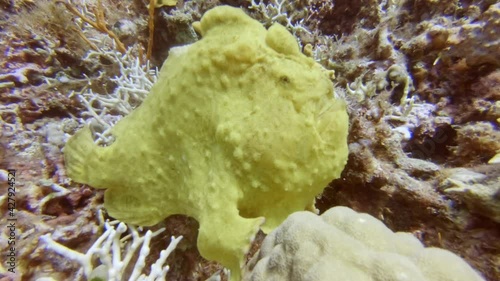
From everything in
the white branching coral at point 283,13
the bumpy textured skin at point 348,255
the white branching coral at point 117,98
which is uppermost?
the white branching coral at point 283,13

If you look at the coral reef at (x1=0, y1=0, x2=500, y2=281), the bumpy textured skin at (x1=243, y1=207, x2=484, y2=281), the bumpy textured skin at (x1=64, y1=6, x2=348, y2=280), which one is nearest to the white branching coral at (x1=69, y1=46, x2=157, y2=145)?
the coral reef at (x1=0, y1=0, x2=500, y2=281)

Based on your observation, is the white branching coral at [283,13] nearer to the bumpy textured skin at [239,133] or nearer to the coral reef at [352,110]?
the coral reef at [352,110]

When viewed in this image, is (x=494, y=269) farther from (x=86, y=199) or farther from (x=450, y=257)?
(x=86, y=199)

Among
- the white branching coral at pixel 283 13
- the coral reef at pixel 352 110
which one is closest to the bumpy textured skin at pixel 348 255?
the coral reef at pixel 352 110

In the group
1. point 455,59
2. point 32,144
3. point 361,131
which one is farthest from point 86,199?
point 455,59

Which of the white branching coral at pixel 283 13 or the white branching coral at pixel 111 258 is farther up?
the white branching coral at pixel 283 13

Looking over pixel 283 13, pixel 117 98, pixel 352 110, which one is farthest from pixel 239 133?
pixel 283 13

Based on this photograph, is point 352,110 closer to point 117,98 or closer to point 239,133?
point 239,133
